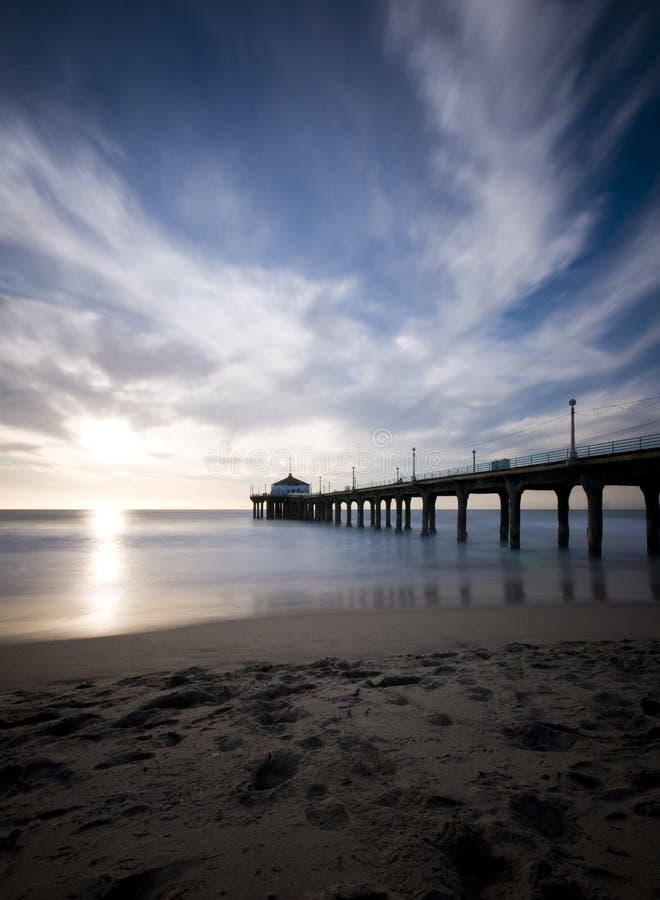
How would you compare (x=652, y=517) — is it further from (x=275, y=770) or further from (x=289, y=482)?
(x=289, y=482)

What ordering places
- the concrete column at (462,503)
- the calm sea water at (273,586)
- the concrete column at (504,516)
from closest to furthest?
the calm sea water at (273,586)
the concrete column at (462,503)
the concrete column at (504,516)

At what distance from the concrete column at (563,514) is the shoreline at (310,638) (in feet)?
63.5

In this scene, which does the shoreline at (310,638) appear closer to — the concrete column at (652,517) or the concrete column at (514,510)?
the concrete column at (652,517)

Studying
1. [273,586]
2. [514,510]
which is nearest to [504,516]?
[514,510]

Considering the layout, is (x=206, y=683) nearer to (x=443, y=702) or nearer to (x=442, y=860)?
(x=443, y=702)

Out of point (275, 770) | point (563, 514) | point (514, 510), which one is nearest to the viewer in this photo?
point (275, 770)

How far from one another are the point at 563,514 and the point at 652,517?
5.79m

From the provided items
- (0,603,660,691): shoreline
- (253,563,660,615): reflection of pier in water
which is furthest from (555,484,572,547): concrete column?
(0,603,660,691): shoreline

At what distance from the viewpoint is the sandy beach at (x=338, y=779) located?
87.7 inches

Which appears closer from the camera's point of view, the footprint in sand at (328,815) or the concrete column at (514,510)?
the footprint in sand at (328,815)

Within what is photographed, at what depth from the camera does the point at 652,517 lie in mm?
23891

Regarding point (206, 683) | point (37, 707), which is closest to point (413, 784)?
point (206, 683)

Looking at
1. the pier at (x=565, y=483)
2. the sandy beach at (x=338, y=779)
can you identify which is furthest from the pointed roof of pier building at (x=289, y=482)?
the sandy beach at (x=338, y=779)

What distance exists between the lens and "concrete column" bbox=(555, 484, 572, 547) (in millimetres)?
28078
